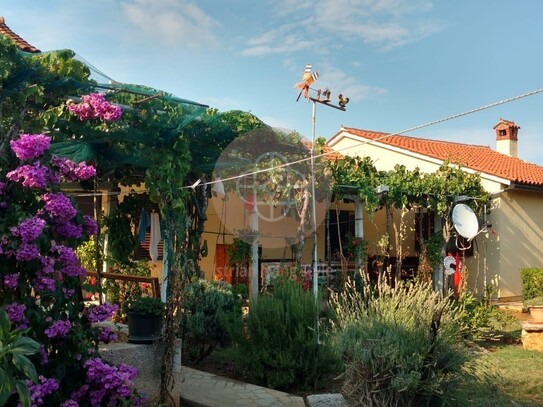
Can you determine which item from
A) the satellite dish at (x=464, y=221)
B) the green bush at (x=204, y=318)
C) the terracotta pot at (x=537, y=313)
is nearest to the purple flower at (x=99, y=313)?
the green bush at (x=204, y=318)

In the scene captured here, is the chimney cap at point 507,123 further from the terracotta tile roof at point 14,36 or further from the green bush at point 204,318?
the terracotta tile roof at point 14,36

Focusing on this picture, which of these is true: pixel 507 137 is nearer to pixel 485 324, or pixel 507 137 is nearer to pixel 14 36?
pixel 485 324

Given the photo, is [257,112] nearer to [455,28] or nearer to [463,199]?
[455,28]

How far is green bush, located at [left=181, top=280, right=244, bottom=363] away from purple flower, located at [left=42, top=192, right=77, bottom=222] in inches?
133

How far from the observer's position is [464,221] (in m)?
12.4

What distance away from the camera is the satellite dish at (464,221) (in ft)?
40.4

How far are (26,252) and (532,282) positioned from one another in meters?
12.5

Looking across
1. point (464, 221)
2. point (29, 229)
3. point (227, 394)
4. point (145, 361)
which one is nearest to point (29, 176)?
point (29, 229)

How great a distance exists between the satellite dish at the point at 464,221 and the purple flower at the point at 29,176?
1048 centimetres

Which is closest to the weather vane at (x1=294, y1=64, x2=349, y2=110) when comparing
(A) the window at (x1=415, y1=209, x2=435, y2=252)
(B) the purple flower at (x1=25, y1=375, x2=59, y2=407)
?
(B) the purple flower at (x1=25, y1=375, x2=59, y2=407)

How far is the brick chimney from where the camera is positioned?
18234 mm

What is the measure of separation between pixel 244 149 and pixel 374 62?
8.05ft

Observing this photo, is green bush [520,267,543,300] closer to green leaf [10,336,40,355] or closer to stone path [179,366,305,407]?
stone path [179,366,305,407]

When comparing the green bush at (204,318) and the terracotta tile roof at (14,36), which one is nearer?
the green bush at (204,318)
